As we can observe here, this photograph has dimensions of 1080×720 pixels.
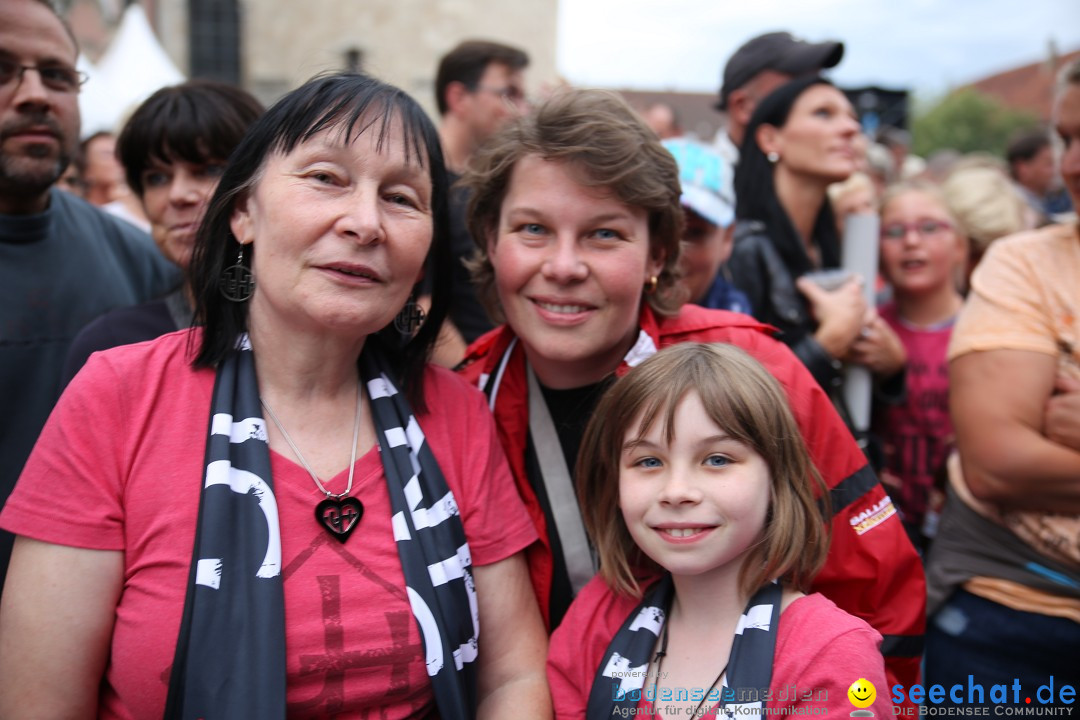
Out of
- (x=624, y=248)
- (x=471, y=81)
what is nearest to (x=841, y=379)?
(x=624, y=248)

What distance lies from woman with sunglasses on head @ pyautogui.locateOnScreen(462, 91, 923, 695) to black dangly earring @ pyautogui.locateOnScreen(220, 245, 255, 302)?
0.67 metres

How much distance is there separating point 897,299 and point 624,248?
7.79ft

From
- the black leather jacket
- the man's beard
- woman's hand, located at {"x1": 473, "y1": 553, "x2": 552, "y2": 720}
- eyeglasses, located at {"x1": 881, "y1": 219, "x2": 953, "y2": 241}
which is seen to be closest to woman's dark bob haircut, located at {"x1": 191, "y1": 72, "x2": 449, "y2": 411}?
woman's hand, located at {"x1": 473, "y1": 553, "x2": 552, "y2": 720}

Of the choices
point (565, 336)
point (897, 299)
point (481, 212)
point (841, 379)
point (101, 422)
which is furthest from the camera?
point (897, 299)

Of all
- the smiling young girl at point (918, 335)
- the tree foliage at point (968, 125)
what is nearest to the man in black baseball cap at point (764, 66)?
the smiling young girl at point (918, 335)

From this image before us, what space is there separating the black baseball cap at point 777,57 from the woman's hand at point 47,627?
11.0 ft

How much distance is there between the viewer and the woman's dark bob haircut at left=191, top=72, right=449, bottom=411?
198 cm

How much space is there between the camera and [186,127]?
2834 mm

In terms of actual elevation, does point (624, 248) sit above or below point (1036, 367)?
above

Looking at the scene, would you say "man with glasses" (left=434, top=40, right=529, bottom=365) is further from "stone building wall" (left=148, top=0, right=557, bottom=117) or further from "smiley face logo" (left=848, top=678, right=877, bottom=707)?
"stone building wall" (left=148, top=0, right=557, bottom=117)

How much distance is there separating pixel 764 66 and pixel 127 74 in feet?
23.3

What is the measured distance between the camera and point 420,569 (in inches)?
74.6

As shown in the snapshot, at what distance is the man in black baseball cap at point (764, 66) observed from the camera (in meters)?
3.83

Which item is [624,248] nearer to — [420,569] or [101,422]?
[420,569]
